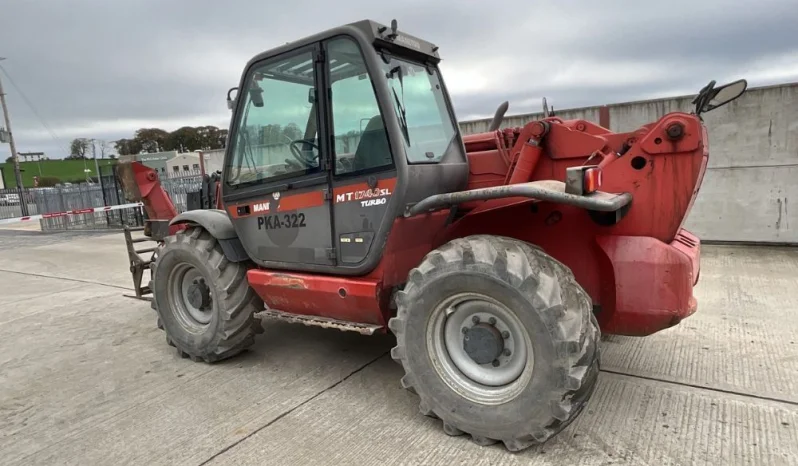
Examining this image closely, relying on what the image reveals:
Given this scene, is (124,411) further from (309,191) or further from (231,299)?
(309,191)

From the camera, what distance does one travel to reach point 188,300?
4492 millimetres

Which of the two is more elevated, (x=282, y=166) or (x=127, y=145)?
(x=127, y=145)

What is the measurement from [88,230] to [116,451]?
52.8 feet

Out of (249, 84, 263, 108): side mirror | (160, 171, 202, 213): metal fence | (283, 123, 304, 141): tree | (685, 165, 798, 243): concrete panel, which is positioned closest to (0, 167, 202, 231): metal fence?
(160, 171, 202, 213): metal fence

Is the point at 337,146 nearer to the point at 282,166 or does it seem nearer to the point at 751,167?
the point at 282,166

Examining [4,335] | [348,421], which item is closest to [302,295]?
[348,421]

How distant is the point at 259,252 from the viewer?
156 inches

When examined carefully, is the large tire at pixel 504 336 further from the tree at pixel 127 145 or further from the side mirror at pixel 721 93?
the tree at pixel 127 145

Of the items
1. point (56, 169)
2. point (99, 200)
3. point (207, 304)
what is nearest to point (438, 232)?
point (207, 304)

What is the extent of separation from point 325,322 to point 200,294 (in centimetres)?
136

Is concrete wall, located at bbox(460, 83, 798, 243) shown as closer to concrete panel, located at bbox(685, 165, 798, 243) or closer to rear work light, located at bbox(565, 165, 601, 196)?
concrete panel, located at bbox(685, 165, 798, 243)

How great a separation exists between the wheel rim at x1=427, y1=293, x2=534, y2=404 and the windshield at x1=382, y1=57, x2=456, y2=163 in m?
1.00

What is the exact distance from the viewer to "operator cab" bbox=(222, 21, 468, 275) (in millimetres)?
3240

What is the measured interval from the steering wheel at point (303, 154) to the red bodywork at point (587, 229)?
2.53ft
